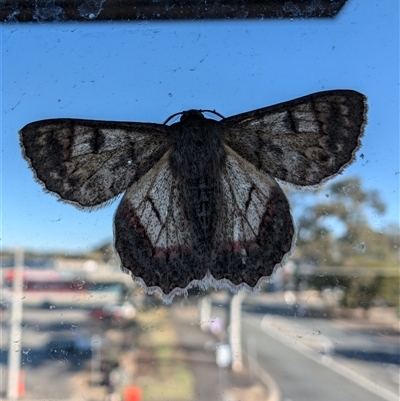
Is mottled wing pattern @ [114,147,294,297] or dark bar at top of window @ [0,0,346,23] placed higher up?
dark bar at top of window @ [0,0,346,23]

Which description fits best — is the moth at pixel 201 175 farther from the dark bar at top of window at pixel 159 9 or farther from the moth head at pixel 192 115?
the dark bar at top of window at pixel 159 9

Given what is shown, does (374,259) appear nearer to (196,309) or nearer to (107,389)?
(196,309)

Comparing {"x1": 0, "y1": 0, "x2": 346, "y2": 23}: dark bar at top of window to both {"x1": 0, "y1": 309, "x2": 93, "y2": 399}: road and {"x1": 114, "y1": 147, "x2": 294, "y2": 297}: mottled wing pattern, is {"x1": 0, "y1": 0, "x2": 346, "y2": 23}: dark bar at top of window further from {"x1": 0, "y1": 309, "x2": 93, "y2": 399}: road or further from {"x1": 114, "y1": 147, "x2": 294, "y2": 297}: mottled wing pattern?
{"x1": 0, "y1": 309, "x2": 93, "y2": 399}: road

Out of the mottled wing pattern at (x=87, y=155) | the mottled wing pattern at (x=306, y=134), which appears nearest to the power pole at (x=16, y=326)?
the mottled wing pattern at (x=87, y=155)

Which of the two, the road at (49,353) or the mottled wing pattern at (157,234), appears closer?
the mottled wing pattern at (157,234)

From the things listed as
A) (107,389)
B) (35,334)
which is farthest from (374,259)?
(35,334)

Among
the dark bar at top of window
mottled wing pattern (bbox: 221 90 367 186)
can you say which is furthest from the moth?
the dark bar at top of window

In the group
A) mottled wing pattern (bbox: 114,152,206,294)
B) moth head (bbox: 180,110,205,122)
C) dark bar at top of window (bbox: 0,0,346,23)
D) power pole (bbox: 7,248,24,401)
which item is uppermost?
dark bar at top of window (bbox: 0,0,346,23)
